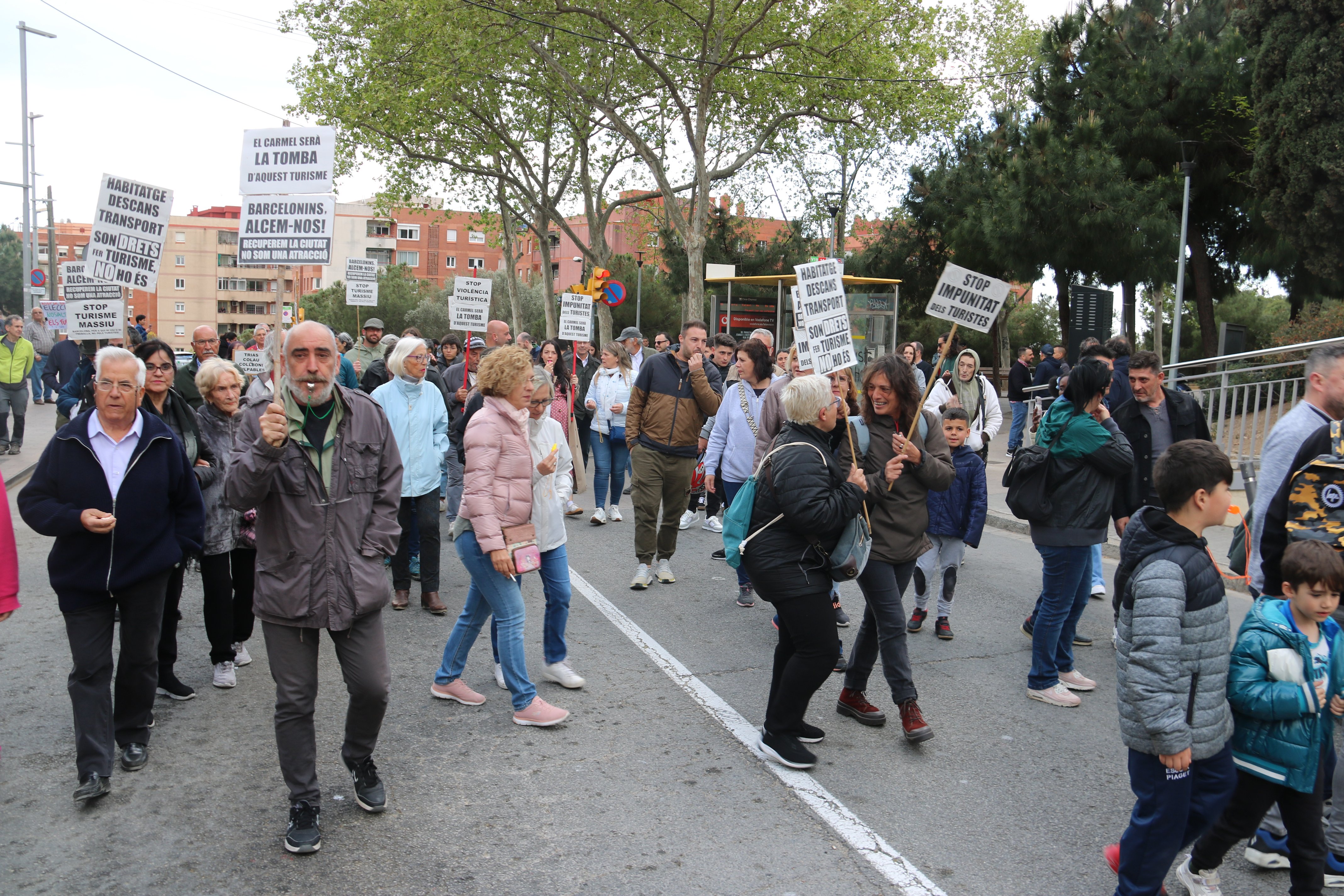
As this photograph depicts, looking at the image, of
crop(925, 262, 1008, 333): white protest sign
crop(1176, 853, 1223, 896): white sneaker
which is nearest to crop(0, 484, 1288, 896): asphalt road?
crop(1176, 853, 1223, 896): white sneaker

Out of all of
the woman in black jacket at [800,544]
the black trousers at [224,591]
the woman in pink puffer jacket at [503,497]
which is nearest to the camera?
the woman in black jacket at [800,544]

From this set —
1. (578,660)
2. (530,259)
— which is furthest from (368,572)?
(530,259)

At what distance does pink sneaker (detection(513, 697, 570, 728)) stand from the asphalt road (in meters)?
0.05

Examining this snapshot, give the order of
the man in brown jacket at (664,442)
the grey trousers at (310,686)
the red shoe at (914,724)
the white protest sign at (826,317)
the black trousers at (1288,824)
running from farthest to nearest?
the man in brown jacket at (664,442)
the white protest sign at (826,317)
the red shoe at (914,724)
the grey trousers at (310,686)
the black trousers at (1288,824)

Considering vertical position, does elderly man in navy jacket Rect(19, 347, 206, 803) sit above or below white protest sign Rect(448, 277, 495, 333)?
below

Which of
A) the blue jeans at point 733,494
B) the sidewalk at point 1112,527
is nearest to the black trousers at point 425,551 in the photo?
the blue jeans at point 733,494

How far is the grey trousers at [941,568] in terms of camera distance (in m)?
6.68

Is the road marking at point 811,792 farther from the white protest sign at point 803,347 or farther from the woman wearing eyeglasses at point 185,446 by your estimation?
the woman wearing eyeglasses at point 185,446

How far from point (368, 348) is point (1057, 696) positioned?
8.68m

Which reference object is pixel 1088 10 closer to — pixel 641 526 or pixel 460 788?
pixel 641 526

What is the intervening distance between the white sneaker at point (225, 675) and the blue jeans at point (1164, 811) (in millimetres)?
4387

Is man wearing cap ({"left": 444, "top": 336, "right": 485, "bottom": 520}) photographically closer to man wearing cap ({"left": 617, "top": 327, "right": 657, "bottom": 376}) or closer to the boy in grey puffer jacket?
man wearing cap ({"left": 617, "top": 327, "right": 657, "bottom": 376})

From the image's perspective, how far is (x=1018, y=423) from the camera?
56.1 feet

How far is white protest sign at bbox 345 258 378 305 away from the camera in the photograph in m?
15.8
